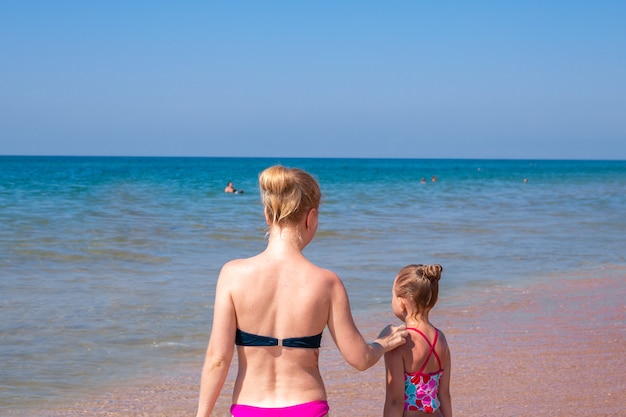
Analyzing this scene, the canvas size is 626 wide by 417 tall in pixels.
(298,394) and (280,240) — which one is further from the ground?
(280,240)

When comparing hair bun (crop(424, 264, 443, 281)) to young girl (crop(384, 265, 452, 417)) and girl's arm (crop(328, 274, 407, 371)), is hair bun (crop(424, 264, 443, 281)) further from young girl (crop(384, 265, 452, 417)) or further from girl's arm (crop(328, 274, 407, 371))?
girl's arm (crop(328, 274, 407, 371))

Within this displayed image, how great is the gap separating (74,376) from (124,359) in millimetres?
476

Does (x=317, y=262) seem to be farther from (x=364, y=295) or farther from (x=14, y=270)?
(x=14, y=270)

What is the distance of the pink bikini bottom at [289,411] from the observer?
2.46m

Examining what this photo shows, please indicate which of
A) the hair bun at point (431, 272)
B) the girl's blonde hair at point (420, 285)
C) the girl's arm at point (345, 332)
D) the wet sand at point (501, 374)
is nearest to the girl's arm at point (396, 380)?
the girl's blonde hair at point (420, 285)

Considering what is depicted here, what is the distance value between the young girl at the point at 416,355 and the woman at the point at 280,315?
62 cm

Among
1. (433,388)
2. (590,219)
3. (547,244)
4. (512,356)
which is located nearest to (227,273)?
(433,388)

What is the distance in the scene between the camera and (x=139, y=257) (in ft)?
35.4

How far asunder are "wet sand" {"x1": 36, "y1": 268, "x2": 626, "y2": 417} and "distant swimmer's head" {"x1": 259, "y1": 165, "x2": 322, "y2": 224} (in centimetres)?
247

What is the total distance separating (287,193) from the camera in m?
2.38

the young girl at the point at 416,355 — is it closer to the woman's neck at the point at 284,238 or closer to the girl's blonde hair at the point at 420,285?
the girl's blonde hair at the point at 420,285

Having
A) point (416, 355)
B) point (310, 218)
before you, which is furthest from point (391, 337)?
point (310, 218)

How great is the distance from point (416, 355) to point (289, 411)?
2.69 feet

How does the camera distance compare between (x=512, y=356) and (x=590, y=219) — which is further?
(x=590, y=219)
